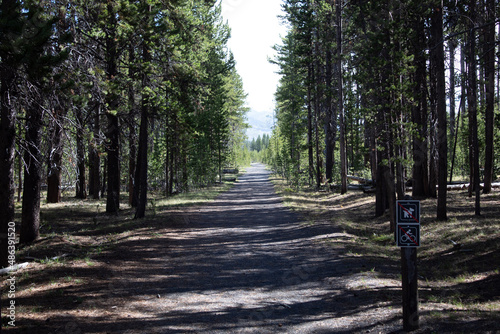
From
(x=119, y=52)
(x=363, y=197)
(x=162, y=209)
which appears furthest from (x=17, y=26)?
(x=363, y=197)

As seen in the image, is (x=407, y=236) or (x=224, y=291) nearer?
(x=407, y=236)

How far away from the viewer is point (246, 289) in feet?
21.8

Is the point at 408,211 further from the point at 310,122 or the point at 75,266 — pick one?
the point at 310,122

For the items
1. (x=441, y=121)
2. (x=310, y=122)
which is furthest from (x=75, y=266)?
(x=310, y=122)

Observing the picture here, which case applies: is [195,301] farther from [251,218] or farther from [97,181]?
[97,181]

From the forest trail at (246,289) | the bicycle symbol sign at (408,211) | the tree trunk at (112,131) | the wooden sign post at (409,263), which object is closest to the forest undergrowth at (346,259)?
the wooden sign post at (409,263)

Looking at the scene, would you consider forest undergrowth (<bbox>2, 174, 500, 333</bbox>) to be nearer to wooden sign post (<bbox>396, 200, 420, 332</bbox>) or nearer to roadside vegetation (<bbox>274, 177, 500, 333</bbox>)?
roadside vegetation (<bbox>274, 177, 500, 333</bbox>)

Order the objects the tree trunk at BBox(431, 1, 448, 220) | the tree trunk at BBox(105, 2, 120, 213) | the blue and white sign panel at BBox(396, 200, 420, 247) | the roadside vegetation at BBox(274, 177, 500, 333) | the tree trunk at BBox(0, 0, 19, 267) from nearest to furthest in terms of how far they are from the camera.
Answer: the blue and white sign panel at BBox(396, 200, 420, 247) → the roadside vegetation at BBox(274, 177, 500, 333) → the tree trunk at BBox(0, 0, 19, 267) → the tree trunk at BBox(431, 1, 448, 220) → the tree trunk at BBox(105, 2, 120, 213)

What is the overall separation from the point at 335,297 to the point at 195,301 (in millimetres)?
2304

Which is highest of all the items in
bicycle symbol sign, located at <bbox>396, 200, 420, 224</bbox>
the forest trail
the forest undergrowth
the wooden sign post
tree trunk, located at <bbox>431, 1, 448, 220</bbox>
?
tree trunk, located at <bbox>431, 1, 448, 220</bbox>

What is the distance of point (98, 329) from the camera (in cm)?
482

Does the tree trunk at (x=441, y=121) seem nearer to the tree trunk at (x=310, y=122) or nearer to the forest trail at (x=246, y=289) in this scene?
the forest trail at (x=246, y=289)

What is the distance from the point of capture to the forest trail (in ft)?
16.5

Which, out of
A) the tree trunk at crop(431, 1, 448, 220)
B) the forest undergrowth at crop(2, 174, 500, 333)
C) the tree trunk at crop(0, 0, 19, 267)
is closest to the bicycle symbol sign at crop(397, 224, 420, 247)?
the forest undergrowth at crop(2, 174, 500, 333)
